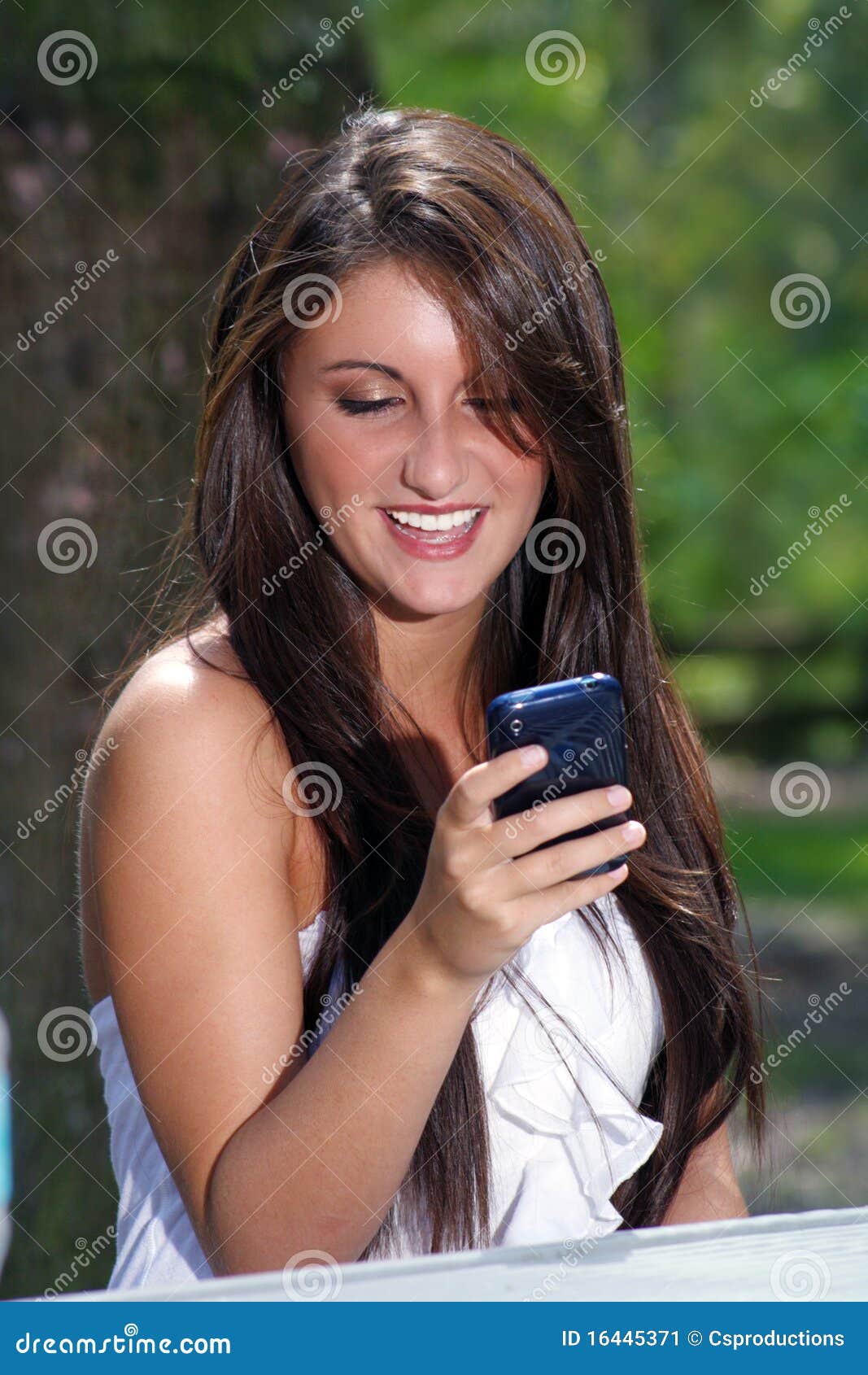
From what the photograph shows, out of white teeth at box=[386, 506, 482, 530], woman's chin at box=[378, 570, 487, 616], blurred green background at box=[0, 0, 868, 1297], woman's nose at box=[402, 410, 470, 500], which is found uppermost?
blurred green background at box=[0, 0, 868, 1297]

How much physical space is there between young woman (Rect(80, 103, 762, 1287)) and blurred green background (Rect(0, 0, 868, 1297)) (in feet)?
1.16

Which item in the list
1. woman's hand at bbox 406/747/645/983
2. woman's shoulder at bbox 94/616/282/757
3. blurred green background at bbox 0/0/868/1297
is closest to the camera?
woman's hand at bbox 406/747/645/983

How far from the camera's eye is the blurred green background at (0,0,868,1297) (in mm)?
3330

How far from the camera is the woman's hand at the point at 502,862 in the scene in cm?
149

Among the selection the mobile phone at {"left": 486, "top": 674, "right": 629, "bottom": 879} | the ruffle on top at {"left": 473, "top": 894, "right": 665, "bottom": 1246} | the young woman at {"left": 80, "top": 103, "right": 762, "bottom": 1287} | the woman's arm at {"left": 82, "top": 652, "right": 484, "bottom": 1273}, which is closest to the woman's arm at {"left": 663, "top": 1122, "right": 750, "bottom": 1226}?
→ the young woman at {"left": 80, "top": 103, "right": 762, "bottom": 1287}

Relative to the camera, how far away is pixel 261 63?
336 centimetres

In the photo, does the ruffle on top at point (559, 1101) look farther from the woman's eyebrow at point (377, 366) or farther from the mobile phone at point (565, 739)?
the woman's eyebrow at point (377, 366)

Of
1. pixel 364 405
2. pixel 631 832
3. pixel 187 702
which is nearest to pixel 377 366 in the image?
pixel 364 405

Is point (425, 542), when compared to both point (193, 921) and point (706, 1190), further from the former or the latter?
point (706, 1190)

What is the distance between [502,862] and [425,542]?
2.03ft

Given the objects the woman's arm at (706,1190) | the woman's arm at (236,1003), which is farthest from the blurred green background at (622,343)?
the woman's arm at (236,1003)

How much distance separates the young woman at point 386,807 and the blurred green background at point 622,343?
0.35 m

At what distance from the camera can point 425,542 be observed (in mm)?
2004

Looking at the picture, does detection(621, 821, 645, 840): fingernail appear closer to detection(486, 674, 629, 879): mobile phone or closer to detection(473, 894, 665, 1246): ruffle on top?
detection(486, 674, 629, 879): mobile phone
